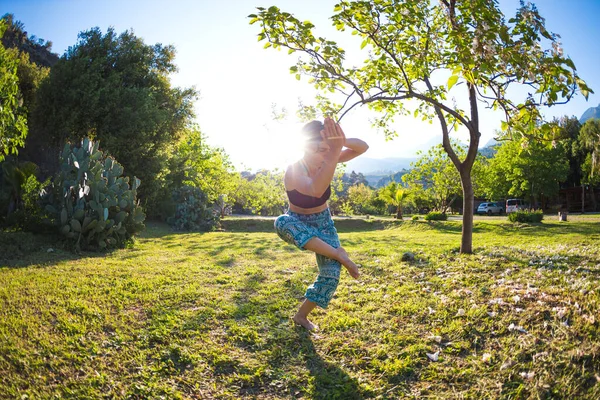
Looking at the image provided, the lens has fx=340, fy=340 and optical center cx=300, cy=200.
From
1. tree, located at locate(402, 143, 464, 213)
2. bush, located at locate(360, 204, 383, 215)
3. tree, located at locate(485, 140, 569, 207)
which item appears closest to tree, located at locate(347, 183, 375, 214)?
bush, located at locate(360, 204, 383, 215)

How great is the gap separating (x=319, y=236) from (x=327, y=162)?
A: 2.75ft

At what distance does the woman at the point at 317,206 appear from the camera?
3127 millimetres

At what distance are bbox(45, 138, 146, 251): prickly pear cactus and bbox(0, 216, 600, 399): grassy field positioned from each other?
2044mm

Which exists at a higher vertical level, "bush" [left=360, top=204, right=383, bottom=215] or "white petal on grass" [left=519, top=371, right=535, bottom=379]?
"bush" [left=360, top=204, right=383, bottom=215]

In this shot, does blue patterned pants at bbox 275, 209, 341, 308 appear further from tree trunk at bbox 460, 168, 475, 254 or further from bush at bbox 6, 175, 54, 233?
bush at bbox 6, 175, 54, 233

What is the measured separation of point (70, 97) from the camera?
1731 centimetres

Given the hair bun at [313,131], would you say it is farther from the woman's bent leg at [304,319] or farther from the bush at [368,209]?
the bush at [368,209]

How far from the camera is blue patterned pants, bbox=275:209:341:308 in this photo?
11.0ft

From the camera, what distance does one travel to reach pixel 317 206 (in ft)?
11.4

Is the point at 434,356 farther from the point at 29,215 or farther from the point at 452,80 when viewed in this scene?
the point at 29,215

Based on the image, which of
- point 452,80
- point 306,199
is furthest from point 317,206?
point 452,80

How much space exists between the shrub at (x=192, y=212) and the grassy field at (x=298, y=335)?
12.1 m

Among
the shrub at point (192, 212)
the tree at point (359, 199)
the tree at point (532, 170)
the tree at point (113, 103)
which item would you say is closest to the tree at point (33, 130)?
the tree at point (113, 103)

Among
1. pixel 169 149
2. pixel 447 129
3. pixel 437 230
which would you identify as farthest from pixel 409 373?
pixel 169 149
